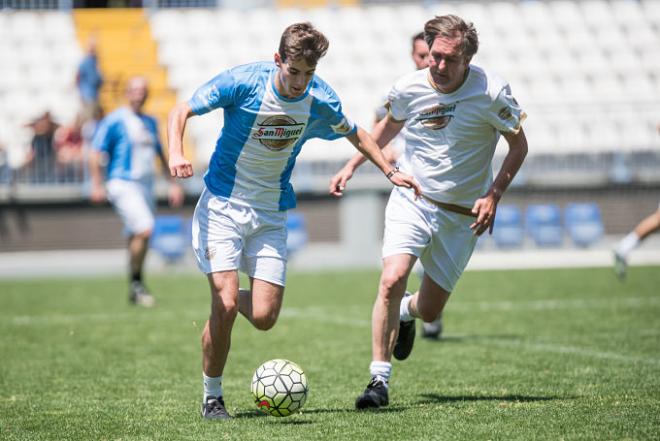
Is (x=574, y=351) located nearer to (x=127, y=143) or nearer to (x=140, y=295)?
(x=140, y=295)

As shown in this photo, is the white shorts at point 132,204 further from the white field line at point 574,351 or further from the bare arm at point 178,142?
the bare arm at point 178,142

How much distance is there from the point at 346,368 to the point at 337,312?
414 centimetres

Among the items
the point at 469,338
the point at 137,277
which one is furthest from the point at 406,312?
the point at 137,277

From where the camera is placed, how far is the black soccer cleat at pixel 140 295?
12453mm

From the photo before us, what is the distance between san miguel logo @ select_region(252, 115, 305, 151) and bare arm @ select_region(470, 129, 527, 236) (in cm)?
115

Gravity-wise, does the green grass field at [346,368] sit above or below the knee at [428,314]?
below

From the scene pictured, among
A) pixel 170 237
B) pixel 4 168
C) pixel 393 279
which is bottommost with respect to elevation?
pixel 170 237

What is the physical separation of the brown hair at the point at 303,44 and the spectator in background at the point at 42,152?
1429 cm

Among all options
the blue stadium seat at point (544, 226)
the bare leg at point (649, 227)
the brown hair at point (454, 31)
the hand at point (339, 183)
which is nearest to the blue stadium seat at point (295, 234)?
the blue stadium seat at point (544, 226)

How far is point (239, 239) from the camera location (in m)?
5.73

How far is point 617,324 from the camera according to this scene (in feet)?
31.8

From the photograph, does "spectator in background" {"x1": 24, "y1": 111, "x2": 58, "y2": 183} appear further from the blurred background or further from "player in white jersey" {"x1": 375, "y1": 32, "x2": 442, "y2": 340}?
"player in white jersey" {"x1": 375, "y1": 32, "x2": 442, "y2": 340}

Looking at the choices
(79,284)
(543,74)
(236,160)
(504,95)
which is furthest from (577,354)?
(543,74)

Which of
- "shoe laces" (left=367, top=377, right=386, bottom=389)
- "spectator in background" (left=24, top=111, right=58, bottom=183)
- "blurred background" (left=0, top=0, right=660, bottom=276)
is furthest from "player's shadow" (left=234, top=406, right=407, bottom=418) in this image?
"spectator in background" (left=24, top=111, right=58, bottom=183)
